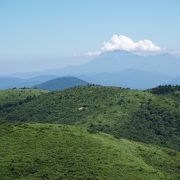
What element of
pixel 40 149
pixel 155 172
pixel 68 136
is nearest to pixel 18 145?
pixel 40 149

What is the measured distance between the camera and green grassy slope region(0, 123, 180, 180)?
8681cm

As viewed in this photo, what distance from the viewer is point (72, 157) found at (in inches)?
3676

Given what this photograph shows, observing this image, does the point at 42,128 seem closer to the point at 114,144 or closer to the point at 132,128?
the point at 114,144

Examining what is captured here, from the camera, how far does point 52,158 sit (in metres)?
92.9

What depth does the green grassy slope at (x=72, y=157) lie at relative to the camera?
86812 millimetres

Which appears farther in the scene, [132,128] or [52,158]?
[132,128]

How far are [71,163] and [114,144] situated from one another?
18704 millimetres

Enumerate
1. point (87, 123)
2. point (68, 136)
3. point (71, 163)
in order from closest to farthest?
point (71, 163)
point (68, 136)
point (87, 123)

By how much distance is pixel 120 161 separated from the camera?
9288cm

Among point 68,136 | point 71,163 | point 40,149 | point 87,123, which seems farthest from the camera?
point 87,123

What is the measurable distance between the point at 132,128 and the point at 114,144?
80.1 meters

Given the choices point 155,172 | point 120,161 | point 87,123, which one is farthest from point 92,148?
point 87,123

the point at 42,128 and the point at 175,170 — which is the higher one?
the point at 42,128

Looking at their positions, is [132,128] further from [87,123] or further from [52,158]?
[52,158]
